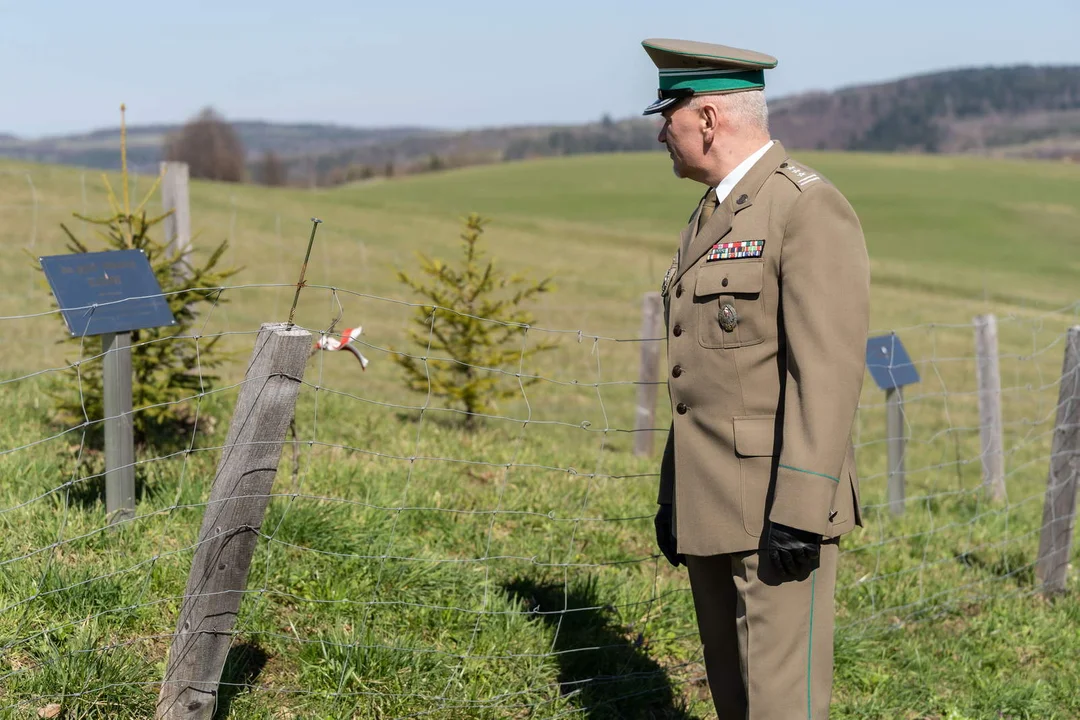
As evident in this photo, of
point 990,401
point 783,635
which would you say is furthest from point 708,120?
point 990,401

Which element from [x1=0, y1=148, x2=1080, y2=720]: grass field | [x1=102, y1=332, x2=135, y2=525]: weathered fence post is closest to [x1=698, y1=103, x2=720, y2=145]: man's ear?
[x1=0, y1=148, x2=1080, y2=720]: grass field

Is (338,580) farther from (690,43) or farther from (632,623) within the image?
(690,43)

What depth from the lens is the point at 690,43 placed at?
9.23ft

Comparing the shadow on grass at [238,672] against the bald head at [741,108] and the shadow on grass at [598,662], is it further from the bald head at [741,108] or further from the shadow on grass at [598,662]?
the bald head at [741,108]

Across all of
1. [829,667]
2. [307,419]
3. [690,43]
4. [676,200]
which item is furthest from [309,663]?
[676,200]

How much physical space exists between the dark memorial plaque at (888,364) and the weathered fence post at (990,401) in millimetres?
1319

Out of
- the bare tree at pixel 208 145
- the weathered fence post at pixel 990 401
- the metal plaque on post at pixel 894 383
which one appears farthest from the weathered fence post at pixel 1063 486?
the bare tree at pixel 208 145

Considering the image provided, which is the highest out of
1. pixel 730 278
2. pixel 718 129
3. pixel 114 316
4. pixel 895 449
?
pixel 718 129

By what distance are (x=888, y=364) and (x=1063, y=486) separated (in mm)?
1303

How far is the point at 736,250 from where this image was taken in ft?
8.95

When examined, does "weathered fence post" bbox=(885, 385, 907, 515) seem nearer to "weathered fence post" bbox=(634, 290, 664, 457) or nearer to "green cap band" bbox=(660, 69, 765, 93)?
"weathered fence post" bbox=(634, 290, 664, 457)

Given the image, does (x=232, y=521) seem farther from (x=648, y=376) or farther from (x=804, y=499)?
(x=648, y=376)

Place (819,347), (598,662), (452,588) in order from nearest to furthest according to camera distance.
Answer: (819,347) → (598,662) → (452,588)

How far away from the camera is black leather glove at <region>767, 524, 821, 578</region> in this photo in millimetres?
2586
